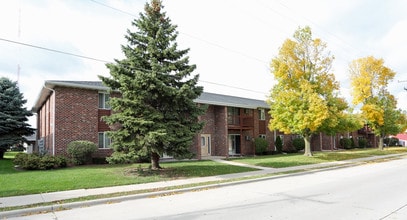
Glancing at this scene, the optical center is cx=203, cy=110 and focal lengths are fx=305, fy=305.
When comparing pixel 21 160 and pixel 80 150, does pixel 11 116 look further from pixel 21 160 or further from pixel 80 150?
pixel 80 150

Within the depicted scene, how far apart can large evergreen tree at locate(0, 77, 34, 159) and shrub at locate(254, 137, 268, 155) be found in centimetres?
1963

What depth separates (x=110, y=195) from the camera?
9352 millimetres

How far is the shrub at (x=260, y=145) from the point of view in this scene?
28.5 metres

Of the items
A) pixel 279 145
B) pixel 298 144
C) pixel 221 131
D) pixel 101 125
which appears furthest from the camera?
pixel 298 144

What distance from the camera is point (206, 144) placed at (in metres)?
26.4

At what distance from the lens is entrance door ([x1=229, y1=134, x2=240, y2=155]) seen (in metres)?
29.2

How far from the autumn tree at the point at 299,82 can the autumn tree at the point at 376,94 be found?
10542 millimetres

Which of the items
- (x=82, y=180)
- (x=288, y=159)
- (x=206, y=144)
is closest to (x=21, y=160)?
(x=82, y=180)

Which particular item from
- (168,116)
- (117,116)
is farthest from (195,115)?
(117,116)

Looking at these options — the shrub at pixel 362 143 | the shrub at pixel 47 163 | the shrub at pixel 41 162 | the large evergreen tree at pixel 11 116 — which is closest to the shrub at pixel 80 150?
the shrub at pixel 41 162

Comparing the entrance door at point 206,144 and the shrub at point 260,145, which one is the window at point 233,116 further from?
the entrance door at point 206,144

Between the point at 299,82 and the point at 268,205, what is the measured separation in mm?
16550

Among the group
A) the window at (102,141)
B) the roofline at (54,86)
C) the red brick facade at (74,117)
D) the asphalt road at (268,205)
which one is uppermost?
the roofline at (54,86)

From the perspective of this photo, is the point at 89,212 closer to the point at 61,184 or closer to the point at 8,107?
the point at 61,184
